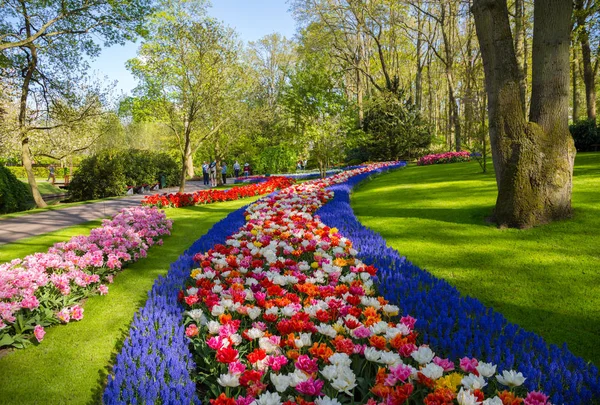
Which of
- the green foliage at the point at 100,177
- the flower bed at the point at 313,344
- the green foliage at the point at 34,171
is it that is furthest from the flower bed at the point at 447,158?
the green foliage at the point at 34,171

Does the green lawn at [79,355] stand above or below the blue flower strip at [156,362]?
below

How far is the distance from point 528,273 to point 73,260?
5.56m

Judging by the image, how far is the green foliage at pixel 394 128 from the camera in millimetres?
25547

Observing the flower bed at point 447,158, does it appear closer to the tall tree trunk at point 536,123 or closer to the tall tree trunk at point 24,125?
the tall tree trunk at point 536,123

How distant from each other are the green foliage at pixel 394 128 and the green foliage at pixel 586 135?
9.16 metres

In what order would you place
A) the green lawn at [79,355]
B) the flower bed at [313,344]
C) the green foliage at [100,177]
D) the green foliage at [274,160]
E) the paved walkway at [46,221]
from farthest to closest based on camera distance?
1. the green foliage at [274,160]
2. the green foliage at [100,177]
3. the paved walkway at [46,221]
4. the green lawn at [79,355]
5. the flower bed at [313,344]

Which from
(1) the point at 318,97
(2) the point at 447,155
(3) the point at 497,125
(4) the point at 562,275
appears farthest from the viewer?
(2) the point at 447,155

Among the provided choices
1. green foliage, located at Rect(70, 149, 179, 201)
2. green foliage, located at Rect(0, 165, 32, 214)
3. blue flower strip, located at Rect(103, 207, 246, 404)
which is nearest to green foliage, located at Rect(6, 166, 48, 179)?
green foliage, located at Rect(70, 149, 179, 201)

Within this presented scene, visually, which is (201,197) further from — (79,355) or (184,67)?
(79,355)

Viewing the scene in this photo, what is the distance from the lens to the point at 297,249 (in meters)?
4.68

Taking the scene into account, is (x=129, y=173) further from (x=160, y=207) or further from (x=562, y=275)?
(x=562, y=275)

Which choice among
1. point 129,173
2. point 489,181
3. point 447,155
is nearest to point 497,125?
point 489,181

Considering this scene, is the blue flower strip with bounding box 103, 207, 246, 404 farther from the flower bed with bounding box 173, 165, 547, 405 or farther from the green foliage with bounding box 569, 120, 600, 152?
the green foliage with bounding box 569, 120, 600, 152

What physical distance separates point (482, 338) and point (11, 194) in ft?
62.6
